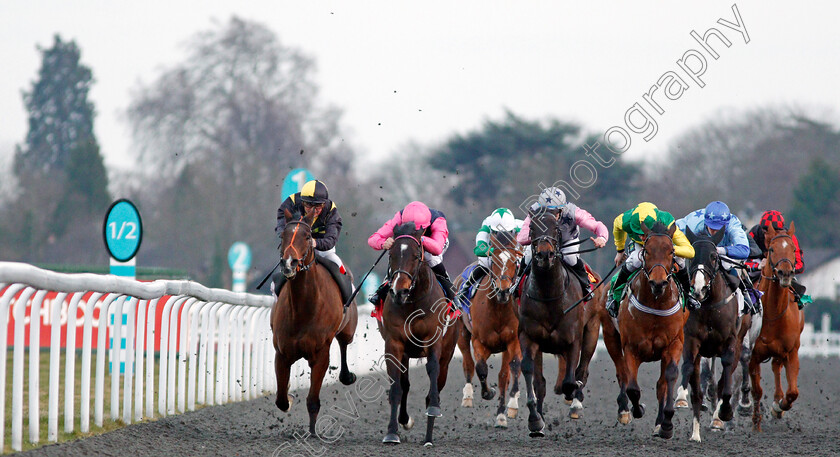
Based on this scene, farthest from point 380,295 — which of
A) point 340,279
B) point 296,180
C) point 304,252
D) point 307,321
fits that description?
point 296,180

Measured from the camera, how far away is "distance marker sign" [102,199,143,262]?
357 inches

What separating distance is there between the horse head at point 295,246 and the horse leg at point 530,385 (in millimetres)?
2015

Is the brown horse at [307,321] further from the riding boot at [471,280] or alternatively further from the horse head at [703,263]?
the horse head at [703,263]

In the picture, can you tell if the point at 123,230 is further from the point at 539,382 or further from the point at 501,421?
the point at 539,382

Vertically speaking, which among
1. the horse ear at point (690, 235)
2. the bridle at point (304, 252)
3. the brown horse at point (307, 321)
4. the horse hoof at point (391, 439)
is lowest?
the horse hoof at point (391, 439)

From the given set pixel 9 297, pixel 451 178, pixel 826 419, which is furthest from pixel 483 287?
pixel 451 178

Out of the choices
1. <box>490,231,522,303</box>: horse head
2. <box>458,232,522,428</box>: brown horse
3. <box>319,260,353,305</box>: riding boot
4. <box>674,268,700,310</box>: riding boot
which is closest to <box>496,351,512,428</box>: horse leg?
<box>458,232,522,428</box>: brown horse

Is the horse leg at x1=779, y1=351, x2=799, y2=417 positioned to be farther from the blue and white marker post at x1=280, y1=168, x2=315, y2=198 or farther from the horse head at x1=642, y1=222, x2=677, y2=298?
the blue and white marker post at x1=280, y1=168, x2=315, y2=198

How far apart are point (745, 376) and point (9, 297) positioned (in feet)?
23.2

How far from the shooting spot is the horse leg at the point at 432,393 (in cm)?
777

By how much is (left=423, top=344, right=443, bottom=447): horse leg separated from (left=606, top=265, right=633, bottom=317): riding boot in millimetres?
1740

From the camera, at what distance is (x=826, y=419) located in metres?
10.8

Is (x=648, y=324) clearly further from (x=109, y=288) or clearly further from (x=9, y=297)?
(x=9, y=297)

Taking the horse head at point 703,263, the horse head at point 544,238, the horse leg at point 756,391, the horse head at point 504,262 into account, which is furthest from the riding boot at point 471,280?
the horse leg at point 756,391
